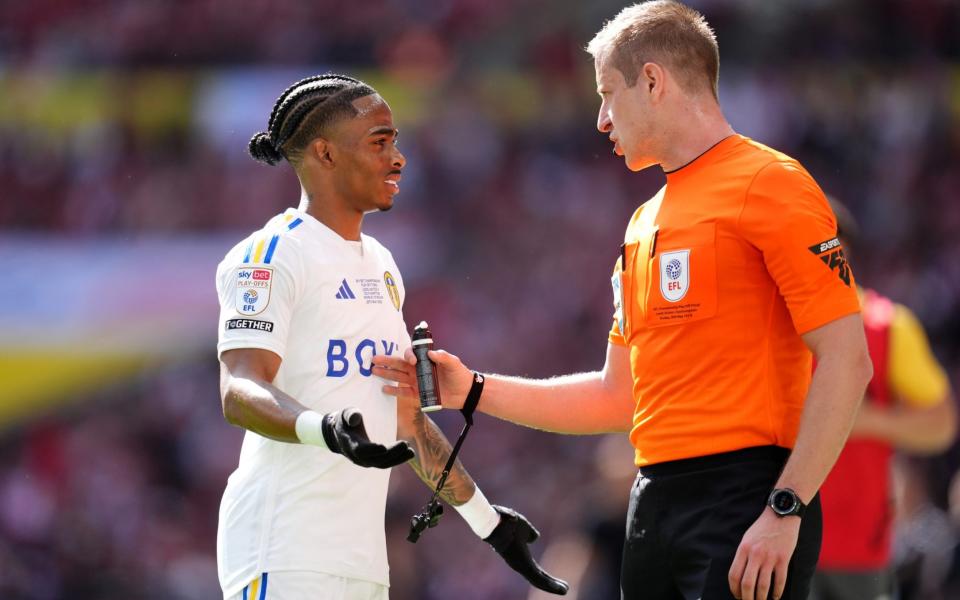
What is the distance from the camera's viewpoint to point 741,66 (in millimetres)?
15445

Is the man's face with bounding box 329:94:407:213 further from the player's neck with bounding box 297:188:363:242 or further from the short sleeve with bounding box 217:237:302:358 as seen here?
the short sleeve with bounding box 217:237:302:358

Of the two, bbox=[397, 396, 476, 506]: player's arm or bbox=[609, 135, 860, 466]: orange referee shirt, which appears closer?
bbox=[609, 135, 860, 466]: orange referee shirt

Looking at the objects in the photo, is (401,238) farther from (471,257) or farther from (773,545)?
(773,545)

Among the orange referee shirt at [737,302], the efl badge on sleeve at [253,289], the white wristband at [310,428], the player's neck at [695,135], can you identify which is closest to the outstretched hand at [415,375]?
the efl badge on sleeve at [253,289]

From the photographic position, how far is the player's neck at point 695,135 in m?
4.25

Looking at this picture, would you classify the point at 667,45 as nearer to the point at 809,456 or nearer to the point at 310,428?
the point at 809,456

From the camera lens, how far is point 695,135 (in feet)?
13.9

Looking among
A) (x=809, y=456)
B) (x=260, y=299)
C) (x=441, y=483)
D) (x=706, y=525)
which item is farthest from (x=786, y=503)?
(x=260, y=299)

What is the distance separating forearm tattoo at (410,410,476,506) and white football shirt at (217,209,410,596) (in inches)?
12.1

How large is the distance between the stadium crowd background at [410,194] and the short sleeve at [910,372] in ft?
19.6

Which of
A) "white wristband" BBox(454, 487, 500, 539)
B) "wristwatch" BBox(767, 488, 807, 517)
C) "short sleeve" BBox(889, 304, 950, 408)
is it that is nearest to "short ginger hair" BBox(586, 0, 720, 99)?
"wristwatch" BBox(767, 488, 807, 517)

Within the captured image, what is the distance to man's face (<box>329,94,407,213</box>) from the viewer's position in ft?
14.7

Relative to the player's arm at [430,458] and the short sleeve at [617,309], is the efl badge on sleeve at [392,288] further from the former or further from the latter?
the short sleeve at [617,309]

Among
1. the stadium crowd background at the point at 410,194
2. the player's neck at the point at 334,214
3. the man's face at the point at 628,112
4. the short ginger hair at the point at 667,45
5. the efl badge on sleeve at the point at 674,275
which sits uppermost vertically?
the stadium crowd background at the point at 410,194
